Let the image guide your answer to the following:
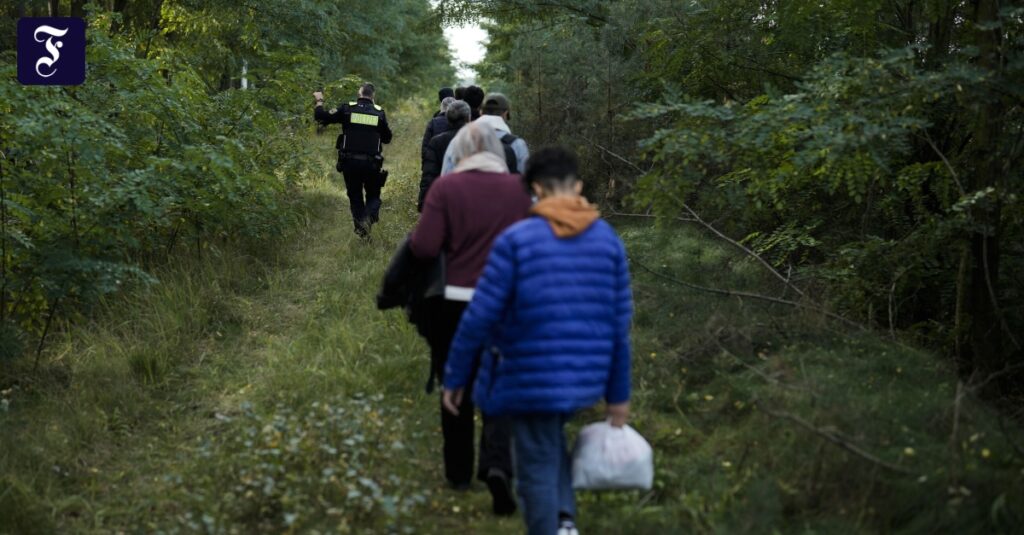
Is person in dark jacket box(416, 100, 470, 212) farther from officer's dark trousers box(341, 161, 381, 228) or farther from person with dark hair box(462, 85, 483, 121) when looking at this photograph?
officer's dark trousers box(341, 161, 381, 228)

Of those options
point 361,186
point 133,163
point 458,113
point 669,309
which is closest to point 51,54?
point 133,163

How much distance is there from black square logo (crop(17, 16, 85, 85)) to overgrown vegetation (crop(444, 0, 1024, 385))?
5860 millimetres

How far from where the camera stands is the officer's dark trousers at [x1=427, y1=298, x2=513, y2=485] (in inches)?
197

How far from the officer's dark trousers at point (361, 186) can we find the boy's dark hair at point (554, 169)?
8.02 metres

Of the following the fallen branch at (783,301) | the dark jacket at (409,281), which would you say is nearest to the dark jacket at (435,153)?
the fallen branch at (783,301)

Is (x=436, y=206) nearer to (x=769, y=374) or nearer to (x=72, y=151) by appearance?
(x=769, y=374)

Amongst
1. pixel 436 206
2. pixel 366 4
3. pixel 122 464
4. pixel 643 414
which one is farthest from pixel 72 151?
pixel 366 4

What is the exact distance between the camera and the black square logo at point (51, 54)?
393 inches

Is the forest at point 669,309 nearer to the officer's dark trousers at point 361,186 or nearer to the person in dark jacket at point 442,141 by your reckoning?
the officer's dark trousers at point 361,186

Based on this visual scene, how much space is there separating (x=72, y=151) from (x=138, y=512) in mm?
3859

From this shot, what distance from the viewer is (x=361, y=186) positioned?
1244 cm

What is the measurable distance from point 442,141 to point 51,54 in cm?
474

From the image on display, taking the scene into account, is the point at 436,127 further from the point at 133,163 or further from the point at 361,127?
the point at 133,163

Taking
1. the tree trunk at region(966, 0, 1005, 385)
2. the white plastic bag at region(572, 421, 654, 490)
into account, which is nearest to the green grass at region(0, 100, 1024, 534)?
the tree trunk at region(966, 0, 1005, 385)
